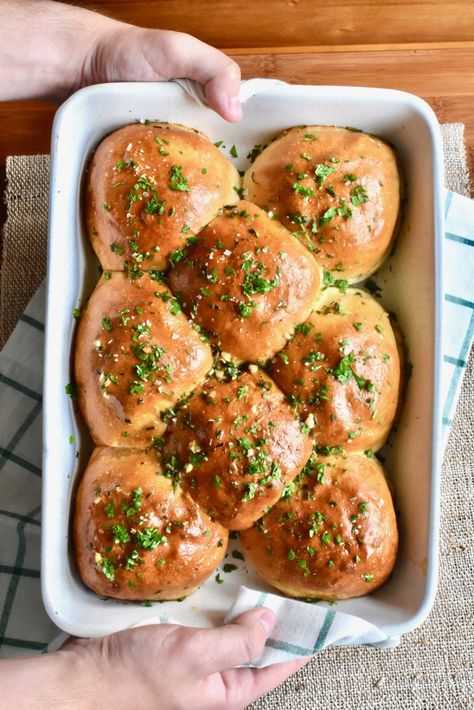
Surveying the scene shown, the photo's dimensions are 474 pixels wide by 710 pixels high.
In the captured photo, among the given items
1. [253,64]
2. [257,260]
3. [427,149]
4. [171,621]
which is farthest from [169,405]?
[253,64]

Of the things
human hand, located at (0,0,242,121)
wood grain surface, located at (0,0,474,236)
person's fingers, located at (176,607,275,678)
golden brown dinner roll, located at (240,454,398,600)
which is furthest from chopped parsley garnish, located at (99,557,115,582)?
wood grain surface, located at (0,0,474,236)

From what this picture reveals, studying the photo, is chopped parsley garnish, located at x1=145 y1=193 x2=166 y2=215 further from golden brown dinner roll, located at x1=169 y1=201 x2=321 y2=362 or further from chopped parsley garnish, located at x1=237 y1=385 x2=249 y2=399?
chopped parsley garnish, located at x1=237 y1=385 x2=249 y2=399

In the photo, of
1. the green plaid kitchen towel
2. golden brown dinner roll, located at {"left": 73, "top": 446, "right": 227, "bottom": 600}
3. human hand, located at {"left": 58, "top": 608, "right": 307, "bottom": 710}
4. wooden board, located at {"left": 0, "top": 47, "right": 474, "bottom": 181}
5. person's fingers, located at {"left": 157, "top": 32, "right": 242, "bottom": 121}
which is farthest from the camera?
wooden board, located at {"left": 0, "top": 47, "right": 474, "bottom": 181}

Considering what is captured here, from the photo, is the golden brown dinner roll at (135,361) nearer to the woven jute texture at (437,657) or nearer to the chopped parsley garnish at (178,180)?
the chopped parsley garnish at (178,180)

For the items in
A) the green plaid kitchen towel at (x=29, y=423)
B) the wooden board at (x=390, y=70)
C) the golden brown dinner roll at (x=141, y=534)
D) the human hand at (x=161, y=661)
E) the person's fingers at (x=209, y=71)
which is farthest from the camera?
the wooden board at (x=390, y=70)

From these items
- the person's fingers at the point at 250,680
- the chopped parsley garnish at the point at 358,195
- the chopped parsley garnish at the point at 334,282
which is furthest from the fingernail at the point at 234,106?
the person's fingers at the point at 250,680

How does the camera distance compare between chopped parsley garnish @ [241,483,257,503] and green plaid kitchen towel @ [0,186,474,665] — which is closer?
chopped parsley garnish @ [241,483,257,503]

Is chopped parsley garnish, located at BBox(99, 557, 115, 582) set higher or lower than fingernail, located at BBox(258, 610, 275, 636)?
higher

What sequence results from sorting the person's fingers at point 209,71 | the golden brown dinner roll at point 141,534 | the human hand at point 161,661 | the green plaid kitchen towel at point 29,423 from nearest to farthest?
the human hand at point 161,661, the golden brown dinner roll at point 141,534, the person's fingers at point 209,71, the green plaid kitchen towel at point 29,423
